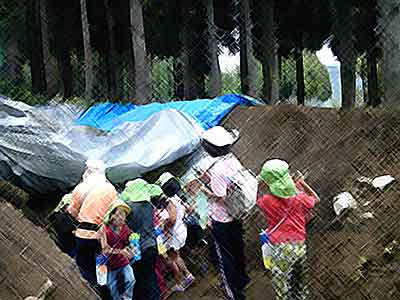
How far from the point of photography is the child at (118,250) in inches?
120

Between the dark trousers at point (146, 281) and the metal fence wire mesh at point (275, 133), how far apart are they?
329mm

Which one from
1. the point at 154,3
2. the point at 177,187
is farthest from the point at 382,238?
the point at 154,3

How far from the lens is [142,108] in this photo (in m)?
4.59

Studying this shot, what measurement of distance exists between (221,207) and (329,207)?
922 millimetres

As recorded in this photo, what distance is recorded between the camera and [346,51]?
2840 millimetres

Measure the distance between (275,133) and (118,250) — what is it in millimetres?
1832

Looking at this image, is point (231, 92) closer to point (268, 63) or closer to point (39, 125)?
point (268, 63)

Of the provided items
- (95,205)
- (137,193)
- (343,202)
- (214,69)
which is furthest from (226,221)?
(214,69)

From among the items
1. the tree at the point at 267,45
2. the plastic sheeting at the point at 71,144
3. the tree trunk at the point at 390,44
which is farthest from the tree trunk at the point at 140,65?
the tree trunk at the point at 390,44

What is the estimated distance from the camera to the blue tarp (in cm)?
465

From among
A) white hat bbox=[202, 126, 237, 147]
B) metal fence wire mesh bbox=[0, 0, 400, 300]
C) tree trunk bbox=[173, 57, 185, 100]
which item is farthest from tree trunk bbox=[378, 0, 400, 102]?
tree trunk bbox=[173, 57, 185, 100]

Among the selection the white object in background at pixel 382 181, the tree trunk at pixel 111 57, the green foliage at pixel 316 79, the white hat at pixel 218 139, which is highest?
the green foliage at pixel 316 79

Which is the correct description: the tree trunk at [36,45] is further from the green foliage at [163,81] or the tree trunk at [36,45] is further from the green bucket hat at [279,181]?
the green bucket hat at [279,181]

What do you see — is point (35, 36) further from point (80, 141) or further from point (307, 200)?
point (307, 200)
